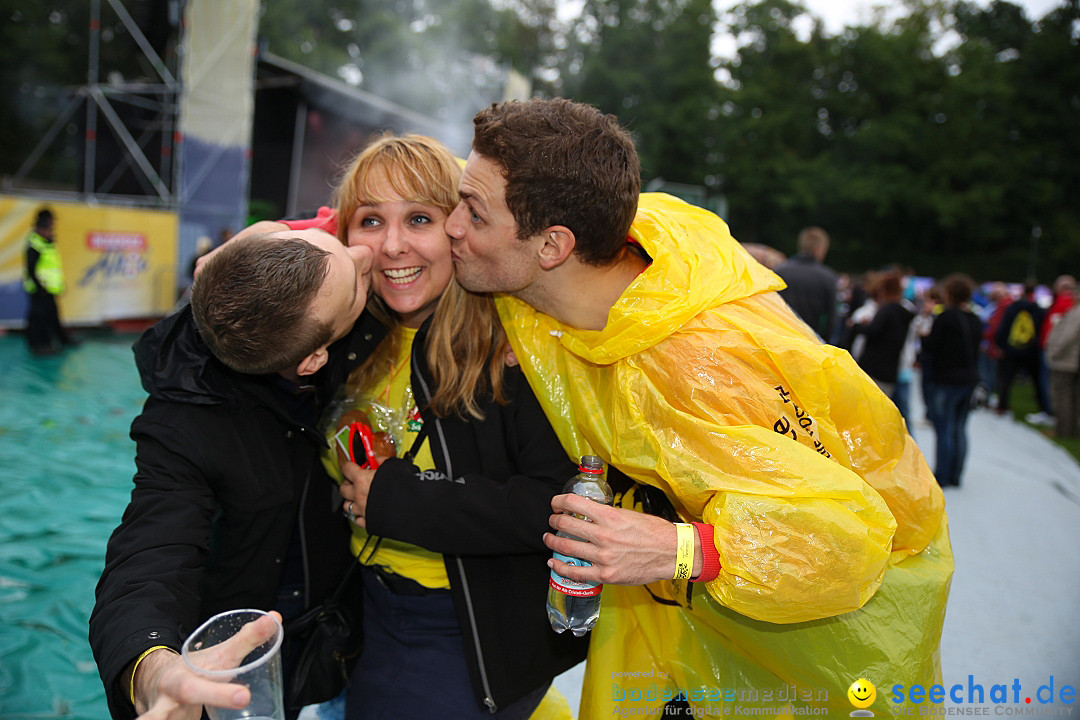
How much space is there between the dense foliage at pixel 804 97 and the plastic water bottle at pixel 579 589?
23978 mm

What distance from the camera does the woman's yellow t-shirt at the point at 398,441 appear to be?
6.00ft

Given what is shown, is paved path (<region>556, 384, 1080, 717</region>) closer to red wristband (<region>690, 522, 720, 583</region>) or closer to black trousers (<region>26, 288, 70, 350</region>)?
red wristband (<region>690, 522, 720, 583</region>)

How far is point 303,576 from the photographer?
193cm

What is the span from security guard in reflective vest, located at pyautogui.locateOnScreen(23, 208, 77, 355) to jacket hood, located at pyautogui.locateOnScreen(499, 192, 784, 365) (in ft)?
30.1

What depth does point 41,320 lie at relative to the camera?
8555 mm

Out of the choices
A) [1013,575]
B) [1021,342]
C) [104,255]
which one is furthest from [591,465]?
[104,255]

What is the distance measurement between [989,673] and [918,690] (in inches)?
92.7

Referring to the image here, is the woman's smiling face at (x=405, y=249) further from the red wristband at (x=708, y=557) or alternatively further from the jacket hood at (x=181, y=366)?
the red wristband at (x=708, y=557)

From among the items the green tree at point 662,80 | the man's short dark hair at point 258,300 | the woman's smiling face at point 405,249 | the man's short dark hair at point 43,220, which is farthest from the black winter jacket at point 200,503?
the green tree at point 662,80

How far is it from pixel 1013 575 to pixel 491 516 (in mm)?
4544

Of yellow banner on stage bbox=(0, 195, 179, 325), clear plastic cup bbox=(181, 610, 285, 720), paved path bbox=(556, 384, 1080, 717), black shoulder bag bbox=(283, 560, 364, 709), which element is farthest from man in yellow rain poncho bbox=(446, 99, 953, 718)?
yellow banner on stage bbox=(0, 195, 179, 325)

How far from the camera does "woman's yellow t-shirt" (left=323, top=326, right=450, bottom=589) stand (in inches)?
72.0


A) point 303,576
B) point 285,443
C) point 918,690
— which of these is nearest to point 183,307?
point 285,443

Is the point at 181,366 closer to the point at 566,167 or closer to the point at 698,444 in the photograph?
the point at 566,167
